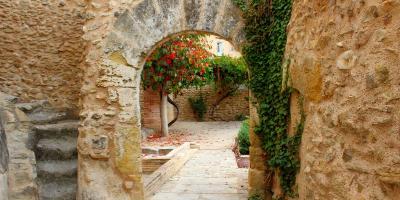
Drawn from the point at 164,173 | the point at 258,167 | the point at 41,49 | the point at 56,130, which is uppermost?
the point at 41,49

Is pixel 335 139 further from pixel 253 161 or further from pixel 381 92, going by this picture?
pixel 253 161

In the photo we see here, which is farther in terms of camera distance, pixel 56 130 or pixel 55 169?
pixel 56 130

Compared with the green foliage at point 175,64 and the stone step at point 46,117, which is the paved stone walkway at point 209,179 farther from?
the green foliage at point 175,64

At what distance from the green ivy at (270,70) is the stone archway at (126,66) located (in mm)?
160

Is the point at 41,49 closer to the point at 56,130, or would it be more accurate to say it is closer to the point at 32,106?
the point at 32,106

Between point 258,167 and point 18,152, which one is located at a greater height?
point 18,152

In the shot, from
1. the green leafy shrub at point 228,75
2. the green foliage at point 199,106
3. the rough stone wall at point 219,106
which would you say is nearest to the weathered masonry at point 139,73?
the green leafy shrub at point 228,75

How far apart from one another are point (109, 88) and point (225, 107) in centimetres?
1447

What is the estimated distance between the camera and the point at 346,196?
1999 millimetres

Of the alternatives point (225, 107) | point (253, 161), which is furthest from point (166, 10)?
point (225, 107)

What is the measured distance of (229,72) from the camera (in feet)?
55.9

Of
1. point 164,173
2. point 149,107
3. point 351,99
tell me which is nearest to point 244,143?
point 164,173

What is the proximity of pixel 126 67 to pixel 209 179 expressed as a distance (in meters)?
2.84

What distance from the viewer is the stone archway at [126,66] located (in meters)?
3.87
